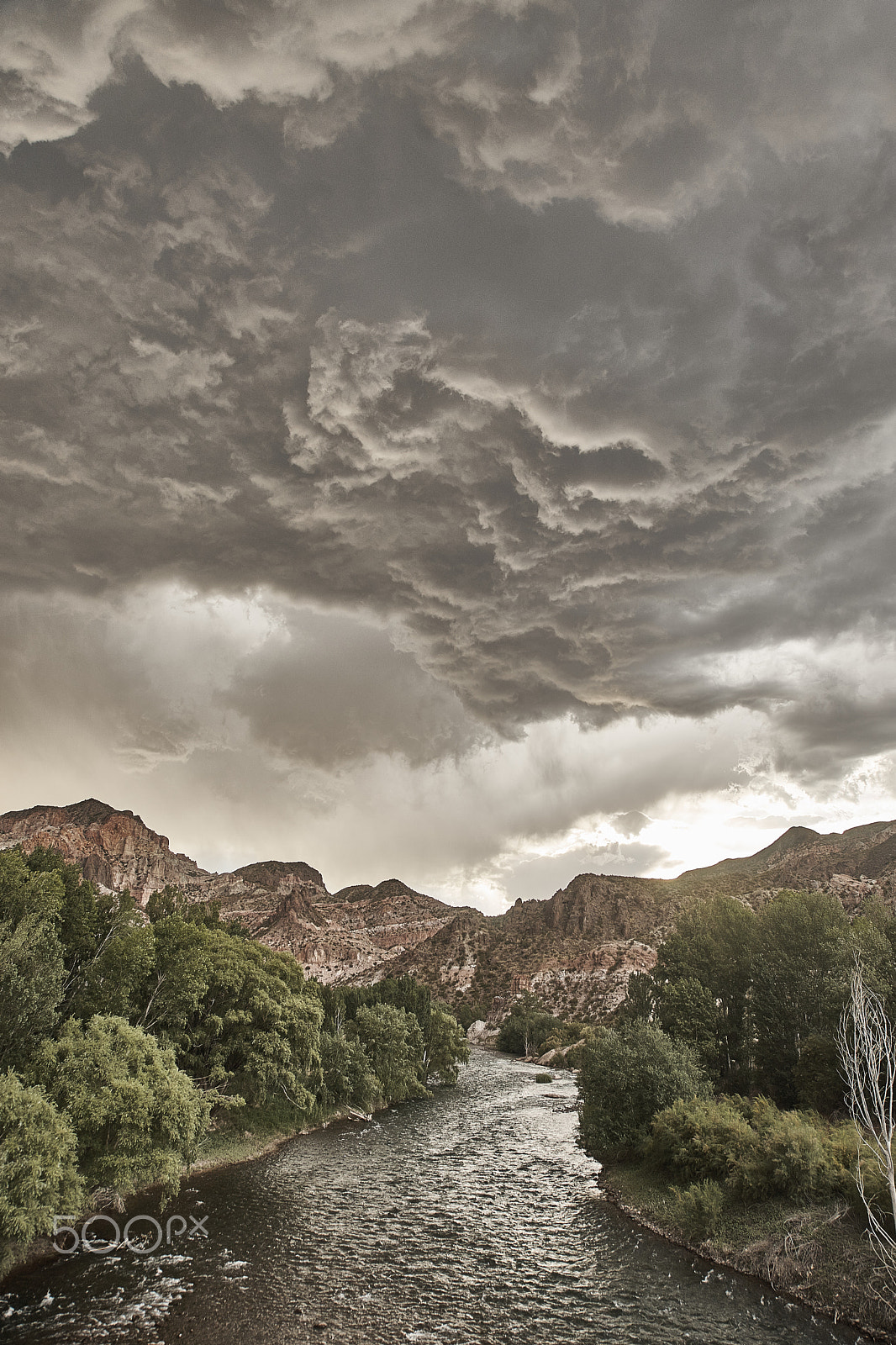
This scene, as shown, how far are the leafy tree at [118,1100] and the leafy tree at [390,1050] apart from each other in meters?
43.7

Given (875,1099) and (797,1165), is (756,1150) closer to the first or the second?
(797,1165)

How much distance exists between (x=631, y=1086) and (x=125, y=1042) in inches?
1288

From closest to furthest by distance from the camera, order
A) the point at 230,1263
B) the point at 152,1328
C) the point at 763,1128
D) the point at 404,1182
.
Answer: the point at 152,1328 < the point at 230,1263 < the point at 763,1128 < the point at 404,1182

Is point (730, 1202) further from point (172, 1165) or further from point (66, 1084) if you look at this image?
point (66, 1084)

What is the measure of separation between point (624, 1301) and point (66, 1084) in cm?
2471

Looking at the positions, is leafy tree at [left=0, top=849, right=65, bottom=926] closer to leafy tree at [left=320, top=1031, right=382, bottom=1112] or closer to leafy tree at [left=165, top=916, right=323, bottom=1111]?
leafy tree at [left=165, top=916, right=323, bottom=1111]

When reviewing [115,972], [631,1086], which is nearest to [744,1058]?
[631,1086]

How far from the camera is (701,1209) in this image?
1247 inches

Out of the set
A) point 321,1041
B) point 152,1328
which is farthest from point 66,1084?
point 321,1041

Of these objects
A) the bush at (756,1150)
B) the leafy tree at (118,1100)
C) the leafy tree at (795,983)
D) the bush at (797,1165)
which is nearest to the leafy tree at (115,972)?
the leafy tree at (118,1100)

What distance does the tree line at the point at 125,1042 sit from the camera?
2550 centimetres

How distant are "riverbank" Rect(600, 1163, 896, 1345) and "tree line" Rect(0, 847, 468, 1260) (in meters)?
25.7

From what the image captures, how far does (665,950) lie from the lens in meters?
68.6

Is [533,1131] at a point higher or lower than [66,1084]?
lower
